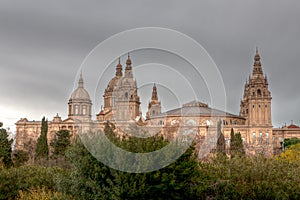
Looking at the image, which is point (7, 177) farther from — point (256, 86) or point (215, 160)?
point (256, 86)

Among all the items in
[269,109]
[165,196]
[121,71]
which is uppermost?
[121,71]

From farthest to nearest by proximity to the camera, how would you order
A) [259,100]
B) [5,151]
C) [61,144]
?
1. [259,100]
2. [61,144]
3. [5,151]

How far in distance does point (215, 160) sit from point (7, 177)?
1371 centimetres

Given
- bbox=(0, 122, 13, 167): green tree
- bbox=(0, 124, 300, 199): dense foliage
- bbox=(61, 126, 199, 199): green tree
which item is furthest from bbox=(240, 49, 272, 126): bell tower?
bbox=(61, 126, 199, 199): green tree

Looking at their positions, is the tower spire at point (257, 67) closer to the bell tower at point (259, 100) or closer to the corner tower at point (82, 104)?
the bell tower at point (259, 100)

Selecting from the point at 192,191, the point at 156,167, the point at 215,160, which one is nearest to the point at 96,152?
the point at 156,167

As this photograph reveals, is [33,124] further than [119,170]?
Yes

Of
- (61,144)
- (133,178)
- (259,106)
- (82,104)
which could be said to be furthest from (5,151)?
(259,106)

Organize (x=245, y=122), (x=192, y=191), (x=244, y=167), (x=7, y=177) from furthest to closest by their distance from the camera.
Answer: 1. (x=245, y=122)
2. (x=7, y=177)
3. (x=244, y=167)
4. (x=192, y=191)

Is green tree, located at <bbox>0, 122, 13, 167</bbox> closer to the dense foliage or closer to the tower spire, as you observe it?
the dense foliage

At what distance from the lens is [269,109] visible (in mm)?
111375

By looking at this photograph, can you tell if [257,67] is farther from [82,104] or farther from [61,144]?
[61,144]

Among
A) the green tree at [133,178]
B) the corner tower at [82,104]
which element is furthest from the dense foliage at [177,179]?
the corner tower at [82,104]

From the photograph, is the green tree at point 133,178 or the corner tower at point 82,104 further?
the corner tower at point 82,104
